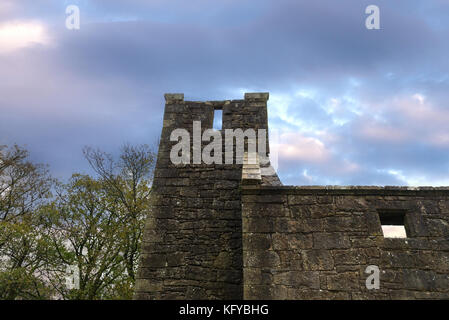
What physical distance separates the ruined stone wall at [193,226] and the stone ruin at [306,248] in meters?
0.02

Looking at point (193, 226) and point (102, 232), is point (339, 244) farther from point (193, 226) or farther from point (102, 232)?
point (102, 232)

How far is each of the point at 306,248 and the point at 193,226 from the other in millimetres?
2769

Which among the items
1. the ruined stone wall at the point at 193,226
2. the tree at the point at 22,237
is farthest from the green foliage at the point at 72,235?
the ruined stone wall at the point at 193,226

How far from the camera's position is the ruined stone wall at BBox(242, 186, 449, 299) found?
11.8 ft

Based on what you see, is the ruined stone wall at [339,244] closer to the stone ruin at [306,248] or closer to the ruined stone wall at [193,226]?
the stone ruin at [306,248]

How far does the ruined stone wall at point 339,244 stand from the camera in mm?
3600

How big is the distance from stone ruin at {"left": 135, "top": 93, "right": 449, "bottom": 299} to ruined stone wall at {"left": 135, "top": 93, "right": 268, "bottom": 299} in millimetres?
21

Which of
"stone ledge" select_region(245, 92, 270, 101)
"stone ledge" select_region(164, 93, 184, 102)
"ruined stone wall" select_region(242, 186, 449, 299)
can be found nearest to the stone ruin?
"ruined stone wall" select_region(242, 186, 449, 299)

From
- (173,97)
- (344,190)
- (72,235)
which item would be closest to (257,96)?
(173,97)

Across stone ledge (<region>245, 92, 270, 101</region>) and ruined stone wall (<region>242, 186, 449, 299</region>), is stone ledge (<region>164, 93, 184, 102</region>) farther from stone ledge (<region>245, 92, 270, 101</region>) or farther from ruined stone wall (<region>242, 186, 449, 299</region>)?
ruined stone wall (<region>242, 186, 449, 299</region>)

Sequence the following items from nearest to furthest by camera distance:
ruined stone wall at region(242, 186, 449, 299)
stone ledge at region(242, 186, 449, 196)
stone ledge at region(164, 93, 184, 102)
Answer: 1. ruined stone wall at region(242, 186, 449, 299)
2. stone ledge at region(242, 186, 449, 196)
3. stone ledge at region(164, 93, 184, 102)

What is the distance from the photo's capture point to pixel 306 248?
3.82 meters
